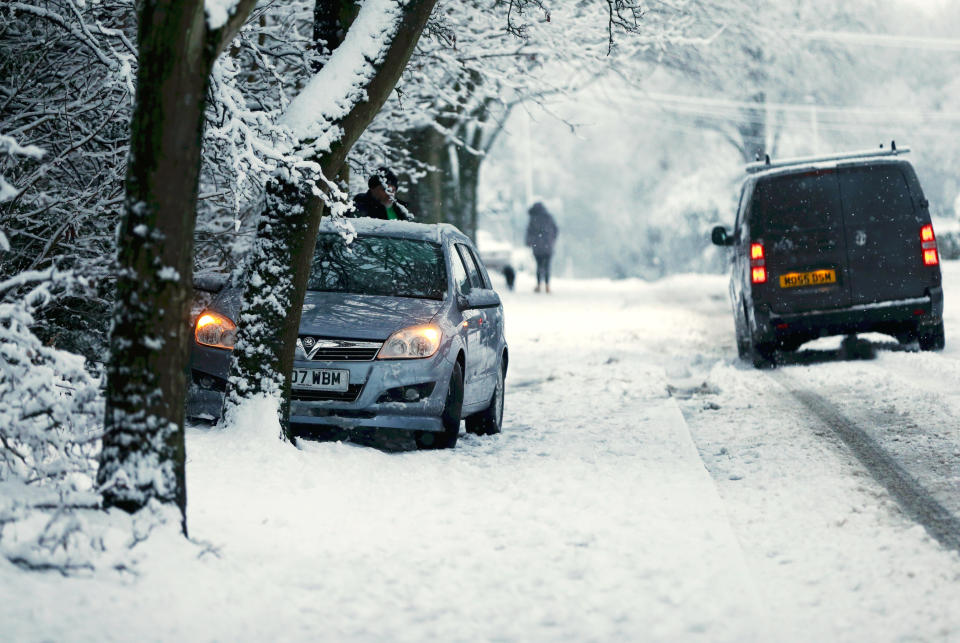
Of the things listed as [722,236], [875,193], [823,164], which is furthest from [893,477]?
[722,236]

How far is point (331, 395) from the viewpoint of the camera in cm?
843

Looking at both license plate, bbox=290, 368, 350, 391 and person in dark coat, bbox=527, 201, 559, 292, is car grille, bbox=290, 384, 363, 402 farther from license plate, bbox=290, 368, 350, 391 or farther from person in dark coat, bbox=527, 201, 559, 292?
person in dark coat, bbox=527, 201, 559, 292

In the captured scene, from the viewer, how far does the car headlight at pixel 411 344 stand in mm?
8477

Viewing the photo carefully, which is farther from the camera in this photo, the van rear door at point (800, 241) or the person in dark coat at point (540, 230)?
the person in dark coat at point (540, 230)

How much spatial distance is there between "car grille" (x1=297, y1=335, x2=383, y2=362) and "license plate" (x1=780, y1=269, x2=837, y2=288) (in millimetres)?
6121

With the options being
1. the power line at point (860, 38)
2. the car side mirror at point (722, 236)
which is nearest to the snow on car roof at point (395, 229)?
the car side mirror at point (722, 236)

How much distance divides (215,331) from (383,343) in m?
1.22

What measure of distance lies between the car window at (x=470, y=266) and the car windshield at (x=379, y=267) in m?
0.52

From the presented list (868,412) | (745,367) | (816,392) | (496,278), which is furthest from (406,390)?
(496,278)

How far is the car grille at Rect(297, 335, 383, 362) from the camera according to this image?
8.46 m

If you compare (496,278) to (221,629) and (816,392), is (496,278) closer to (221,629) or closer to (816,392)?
(816,392)

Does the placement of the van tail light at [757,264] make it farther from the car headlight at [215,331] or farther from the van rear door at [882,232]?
the car headlight at [215,331]

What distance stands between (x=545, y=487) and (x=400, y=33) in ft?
9.15

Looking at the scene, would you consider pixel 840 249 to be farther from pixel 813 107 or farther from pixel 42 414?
pixel 813 107
